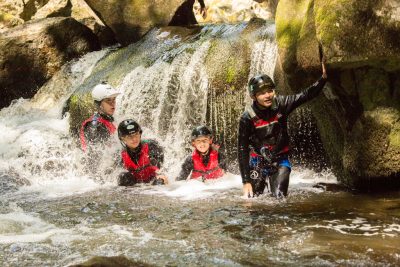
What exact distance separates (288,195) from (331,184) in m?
1.15

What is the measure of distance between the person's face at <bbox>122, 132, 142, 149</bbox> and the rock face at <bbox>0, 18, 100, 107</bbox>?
792 cm

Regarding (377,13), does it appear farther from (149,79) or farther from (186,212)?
(149,79)

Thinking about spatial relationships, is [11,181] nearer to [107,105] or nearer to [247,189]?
[107,105]

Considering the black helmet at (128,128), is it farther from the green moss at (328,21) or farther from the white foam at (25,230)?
the green moss at (328,21)

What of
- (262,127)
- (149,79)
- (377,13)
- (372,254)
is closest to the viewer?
(372,254)

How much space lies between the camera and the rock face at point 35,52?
14438mm

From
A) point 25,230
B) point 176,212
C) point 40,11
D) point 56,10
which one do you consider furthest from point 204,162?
point 40,11

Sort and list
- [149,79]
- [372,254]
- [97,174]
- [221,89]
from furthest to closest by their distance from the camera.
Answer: [149,79], [221,89], [97,174], [372,254]

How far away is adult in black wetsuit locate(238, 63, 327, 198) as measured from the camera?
5941 millimetres

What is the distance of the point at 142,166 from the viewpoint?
25.7 ft

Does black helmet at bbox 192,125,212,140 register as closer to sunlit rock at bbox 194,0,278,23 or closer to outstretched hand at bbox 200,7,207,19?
sunlit rock at bbox 194,0,278,23

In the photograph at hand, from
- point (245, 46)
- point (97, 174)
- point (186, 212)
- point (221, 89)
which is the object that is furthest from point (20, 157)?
point (186, 212)

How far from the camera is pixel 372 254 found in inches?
152

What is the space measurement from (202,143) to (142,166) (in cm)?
108
